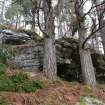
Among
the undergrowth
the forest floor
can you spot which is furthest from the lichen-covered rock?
the undergrowth

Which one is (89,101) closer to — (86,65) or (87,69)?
(87,69)

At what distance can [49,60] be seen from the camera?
383 inches

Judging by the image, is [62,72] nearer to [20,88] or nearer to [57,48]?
[57,48]

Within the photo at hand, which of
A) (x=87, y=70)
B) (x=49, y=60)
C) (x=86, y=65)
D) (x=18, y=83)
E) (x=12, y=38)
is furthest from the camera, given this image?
(x=12, y=38)

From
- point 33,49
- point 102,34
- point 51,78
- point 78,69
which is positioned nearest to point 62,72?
point 78,69

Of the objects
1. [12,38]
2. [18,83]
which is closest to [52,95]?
[18,83]

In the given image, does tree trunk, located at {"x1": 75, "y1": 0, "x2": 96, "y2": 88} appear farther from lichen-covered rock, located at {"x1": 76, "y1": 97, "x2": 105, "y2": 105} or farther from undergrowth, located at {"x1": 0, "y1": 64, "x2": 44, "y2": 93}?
undergrowth, located at {"x1": 0, "y1": 64, "x2": 44, "y2": 93}

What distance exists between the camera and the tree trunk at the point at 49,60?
9.38 m

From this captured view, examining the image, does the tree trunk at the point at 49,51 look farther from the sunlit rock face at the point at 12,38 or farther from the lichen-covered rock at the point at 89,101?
the sunlit rock face at the point at 12,38

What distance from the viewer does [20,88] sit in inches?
270

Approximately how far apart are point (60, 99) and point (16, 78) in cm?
158

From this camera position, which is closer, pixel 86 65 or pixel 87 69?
pixel 87 69

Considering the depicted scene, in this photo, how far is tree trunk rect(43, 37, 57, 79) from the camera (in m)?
9.38

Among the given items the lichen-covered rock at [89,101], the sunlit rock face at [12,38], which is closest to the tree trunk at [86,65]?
the lichen-covered rock at [89,101]
